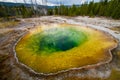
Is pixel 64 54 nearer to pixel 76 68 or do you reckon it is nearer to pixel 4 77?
pixel 76 68

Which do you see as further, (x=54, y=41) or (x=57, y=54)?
(x=54, y=41)

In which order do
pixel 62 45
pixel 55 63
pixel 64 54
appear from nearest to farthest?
pixel 55 63
pixel 64 54
pixel 62 45

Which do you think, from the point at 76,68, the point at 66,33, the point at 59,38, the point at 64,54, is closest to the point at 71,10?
the point at 66,33

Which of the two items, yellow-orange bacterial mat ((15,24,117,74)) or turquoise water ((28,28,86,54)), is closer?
yellow-orange bacterial mat ((15,24,117,74))

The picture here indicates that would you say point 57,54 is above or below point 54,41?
above

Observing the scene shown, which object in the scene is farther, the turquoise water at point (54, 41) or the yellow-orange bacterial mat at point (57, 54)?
the turquoise water at point (54, 41)

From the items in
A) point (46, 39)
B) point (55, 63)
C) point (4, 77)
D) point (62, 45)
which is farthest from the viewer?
point (46, 39)

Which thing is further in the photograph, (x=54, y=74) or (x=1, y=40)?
(x=1, y=40)

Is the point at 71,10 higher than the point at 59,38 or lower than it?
higher
